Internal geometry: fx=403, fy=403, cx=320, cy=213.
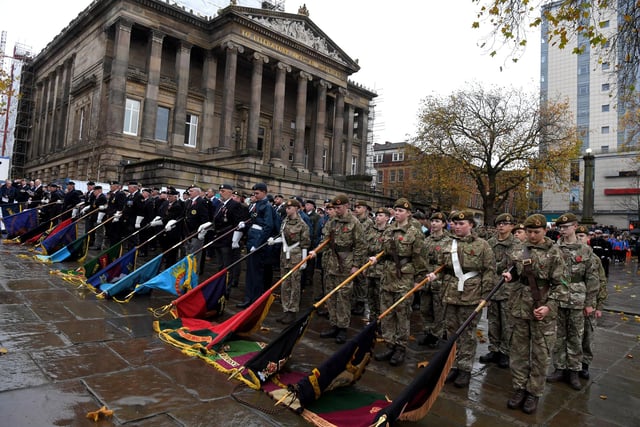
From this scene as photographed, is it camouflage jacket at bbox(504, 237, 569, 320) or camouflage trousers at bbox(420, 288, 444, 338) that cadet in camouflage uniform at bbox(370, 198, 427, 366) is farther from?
camouflage jacket at bbox(504, 237, 569, 320)

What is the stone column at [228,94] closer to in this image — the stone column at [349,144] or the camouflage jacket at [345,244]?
the stone column at [349,144]

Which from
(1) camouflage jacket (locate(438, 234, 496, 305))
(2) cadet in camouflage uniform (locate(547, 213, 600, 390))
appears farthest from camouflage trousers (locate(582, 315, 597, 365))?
(1) camouflage jacket (locate(438, 234, 496, 305))

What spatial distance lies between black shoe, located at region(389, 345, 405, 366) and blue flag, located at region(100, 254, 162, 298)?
5.12m

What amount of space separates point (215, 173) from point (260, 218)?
58.3 feet

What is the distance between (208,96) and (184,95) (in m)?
2.42

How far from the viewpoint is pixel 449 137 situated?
30.0 m

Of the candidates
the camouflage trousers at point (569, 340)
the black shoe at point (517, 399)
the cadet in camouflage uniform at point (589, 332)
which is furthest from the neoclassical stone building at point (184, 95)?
the black shoe at point (517, 399)

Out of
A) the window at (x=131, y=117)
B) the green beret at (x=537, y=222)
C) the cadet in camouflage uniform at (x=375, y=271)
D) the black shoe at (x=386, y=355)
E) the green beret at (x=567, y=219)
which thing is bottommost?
the black shoe at (x=386, y=355)

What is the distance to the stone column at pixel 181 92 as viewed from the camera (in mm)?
34969

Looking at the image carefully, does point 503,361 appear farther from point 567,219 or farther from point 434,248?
point 567,219

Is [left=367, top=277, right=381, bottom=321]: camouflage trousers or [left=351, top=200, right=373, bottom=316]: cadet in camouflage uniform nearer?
[left=367, top=277, right=381, bottom=321]: camouflage trousers

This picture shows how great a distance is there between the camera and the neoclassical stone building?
3158cm

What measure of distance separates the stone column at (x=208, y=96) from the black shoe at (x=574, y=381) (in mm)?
35162

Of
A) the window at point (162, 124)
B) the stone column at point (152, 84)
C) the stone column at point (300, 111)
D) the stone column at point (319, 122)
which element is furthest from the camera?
the stone column at point (319, 122)
